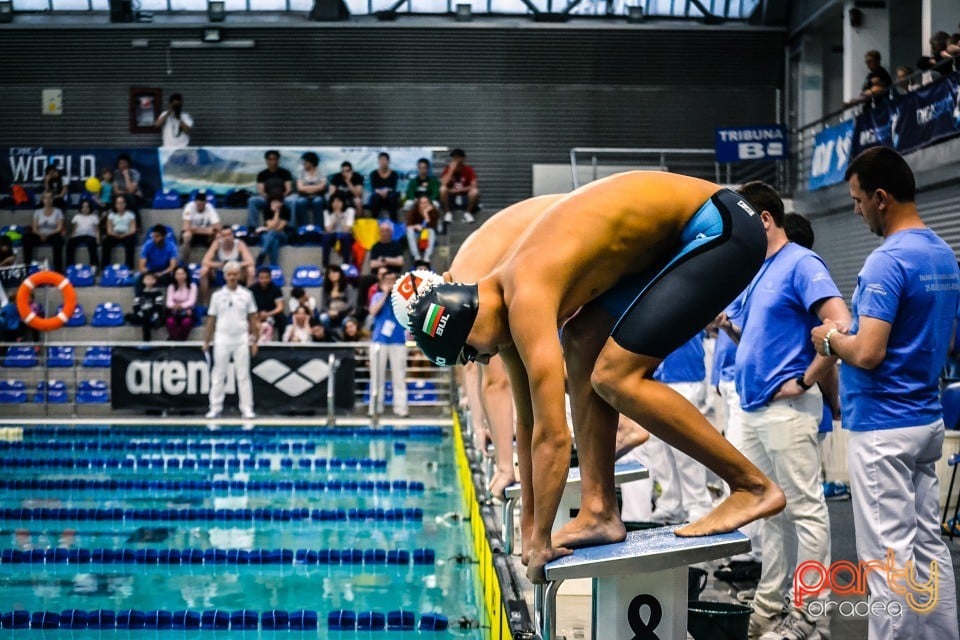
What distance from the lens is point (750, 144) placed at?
54.4 ft

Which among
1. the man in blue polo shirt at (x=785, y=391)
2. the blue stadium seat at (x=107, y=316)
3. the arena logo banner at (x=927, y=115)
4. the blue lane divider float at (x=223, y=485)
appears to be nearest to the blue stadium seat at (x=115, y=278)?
the blue stadium seat at (x=107, y=316)

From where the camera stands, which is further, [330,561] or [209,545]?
[209,545]

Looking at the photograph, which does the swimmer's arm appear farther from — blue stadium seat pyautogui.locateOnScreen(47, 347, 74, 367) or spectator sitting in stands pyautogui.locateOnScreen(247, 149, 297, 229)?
spectator sitting in stands pyautogui.locateOnScreen(247, 149, 297, 229)

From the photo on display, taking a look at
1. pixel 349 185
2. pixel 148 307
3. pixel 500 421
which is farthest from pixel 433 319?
pixel 349 185

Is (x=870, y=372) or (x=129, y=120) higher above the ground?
(x=129, y=120)

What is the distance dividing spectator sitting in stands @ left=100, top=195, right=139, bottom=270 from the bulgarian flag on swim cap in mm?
14744

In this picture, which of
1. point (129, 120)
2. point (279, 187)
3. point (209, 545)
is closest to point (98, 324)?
point (279, 187)

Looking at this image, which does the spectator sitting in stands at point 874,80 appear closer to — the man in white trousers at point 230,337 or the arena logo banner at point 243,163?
the arena logo banner at point 243,163

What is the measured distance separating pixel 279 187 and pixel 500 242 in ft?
42.6

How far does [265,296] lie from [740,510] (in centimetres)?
1237

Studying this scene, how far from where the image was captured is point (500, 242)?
5.10 m

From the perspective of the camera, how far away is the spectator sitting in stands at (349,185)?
17.2m

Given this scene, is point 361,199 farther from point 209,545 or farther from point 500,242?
point 500,242

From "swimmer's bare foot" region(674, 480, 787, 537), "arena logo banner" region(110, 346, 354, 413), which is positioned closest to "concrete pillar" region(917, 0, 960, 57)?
"arena logo banner" region(110, 346, 354, 413)
